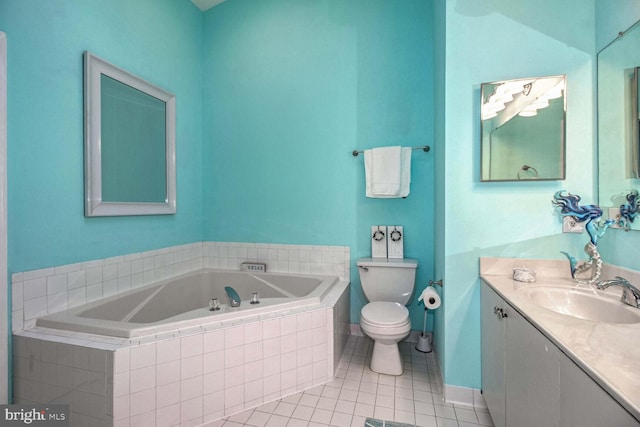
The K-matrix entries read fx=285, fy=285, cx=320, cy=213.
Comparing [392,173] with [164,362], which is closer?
[164,362]

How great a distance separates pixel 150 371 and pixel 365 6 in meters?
2.98

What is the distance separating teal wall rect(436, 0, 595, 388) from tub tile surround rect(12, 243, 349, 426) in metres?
0.80

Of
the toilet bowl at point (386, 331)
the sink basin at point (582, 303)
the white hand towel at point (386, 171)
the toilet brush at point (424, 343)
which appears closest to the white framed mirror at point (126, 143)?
the white hand towel at point (386, 171)

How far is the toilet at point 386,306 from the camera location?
1.83m

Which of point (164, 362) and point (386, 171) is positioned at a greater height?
point (386, 171)

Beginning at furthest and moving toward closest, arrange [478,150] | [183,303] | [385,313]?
[183,303], [385,313], [478,150]

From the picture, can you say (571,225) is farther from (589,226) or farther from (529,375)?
(529,375)

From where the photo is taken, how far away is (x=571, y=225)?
1.47 meters

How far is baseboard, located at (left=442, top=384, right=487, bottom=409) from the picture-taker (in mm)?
1603

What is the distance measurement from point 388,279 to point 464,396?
2.80ft

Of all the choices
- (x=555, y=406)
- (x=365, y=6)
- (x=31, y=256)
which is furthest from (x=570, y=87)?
(x=31, y=256)

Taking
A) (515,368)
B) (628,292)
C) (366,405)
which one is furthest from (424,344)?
(628,292)

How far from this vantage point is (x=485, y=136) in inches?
62.1

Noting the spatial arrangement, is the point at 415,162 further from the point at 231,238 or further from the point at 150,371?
the point at 150,371
